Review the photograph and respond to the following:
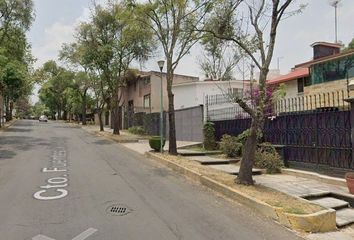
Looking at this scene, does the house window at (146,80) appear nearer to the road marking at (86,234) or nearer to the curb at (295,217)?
the curb at (295,217)

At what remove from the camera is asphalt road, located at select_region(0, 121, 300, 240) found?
763cm

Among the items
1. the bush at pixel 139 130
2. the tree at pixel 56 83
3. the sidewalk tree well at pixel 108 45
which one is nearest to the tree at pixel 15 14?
the sidewalk tree well at pixel 108 45

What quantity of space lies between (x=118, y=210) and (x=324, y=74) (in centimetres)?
1784

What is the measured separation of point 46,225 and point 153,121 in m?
25.6

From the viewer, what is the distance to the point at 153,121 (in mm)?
33438

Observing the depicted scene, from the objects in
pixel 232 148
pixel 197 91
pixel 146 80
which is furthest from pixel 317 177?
pixel 146 80

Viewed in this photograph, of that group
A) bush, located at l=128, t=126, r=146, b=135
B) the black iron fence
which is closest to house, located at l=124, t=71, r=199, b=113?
bush, located at l=128, t=126, r=146, b=135

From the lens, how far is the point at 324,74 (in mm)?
23297

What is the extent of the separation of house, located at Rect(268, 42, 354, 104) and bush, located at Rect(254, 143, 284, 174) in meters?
4.61

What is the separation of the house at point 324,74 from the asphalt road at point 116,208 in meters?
10.2

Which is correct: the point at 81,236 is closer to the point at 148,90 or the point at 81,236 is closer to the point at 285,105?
the point at 285,105

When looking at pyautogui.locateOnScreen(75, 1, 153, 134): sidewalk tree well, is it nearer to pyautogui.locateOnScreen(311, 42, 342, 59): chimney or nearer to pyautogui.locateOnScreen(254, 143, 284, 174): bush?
pyautogui.locateOnScreen(311, 42, 342, 59): chimney

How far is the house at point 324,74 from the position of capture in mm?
21469

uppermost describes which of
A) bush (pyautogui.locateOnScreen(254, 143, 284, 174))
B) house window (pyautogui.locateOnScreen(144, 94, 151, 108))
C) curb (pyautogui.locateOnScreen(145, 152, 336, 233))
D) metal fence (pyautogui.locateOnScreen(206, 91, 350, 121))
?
house window (pyautogui.locateOnScreen(144, 94, 151, 108))
